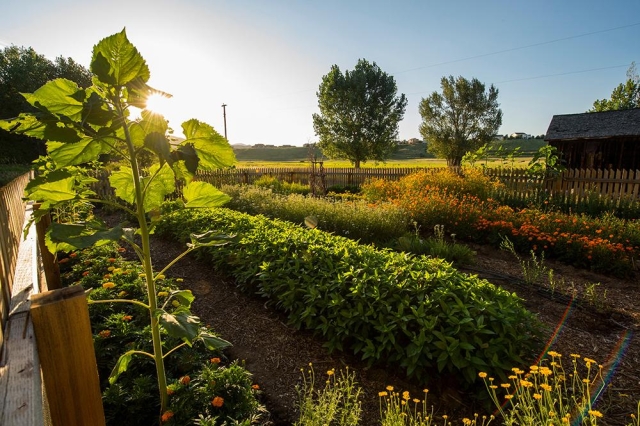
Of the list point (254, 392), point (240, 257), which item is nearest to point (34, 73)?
point (240, 257)

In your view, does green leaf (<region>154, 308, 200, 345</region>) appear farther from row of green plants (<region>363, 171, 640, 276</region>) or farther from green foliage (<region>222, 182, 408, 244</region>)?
row of green plants (<region>363, 171, 640, 276</region>)

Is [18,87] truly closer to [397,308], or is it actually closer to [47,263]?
[47,263]

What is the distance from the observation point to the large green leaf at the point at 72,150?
1416mm

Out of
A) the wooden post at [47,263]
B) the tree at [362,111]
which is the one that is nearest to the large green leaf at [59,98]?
the wooden post at [47,263]

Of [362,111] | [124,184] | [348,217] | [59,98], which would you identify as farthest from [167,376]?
[362,111]

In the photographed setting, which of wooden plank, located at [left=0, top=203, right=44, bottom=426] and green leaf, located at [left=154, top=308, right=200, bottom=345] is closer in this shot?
wooden plank, located at [left=0, top=203, right=44, bottom=426]

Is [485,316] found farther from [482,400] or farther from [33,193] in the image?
[33,193]

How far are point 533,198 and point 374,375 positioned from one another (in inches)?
374

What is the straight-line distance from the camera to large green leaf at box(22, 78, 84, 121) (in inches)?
51.3

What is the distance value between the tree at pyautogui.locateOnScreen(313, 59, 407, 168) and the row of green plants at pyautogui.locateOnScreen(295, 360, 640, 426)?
3237cm

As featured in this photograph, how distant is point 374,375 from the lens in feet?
9.36

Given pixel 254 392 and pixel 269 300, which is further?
pixel 269 300

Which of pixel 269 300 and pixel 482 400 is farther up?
pixel 269 300

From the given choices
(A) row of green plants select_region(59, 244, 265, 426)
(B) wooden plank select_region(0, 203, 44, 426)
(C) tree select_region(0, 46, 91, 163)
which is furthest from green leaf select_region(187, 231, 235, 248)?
(C) tree select_region(0, 46, 91, 163)
